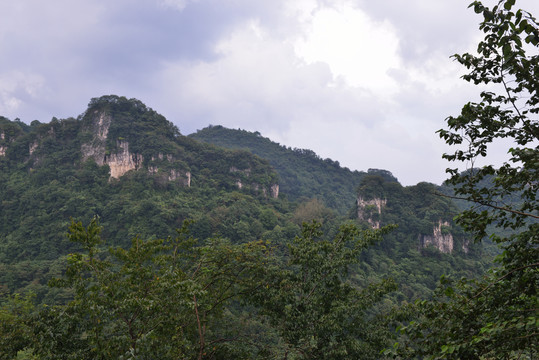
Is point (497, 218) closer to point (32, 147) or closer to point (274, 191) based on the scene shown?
point (274, 191)

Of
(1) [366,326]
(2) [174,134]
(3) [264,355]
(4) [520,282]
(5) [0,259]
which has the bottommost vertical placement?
(5) [0,259]

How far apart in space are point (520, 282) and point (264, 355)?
6002 mm

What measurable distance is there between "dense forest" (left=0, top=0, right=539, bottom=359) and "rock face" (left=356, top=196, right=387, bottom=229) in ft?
1.15

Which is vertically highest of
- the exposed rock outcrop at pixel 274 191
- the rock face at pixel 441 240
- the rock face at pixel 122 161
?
the rock face at pixel 122 161

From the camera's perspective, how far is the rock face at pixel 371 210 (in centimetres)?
5391

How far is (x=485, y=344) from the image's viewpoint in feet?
9.93

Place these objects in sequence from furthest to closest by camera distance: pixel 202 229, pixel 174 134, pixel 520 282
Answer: pixel 174 134
pixel 202 229
pixel 520 282

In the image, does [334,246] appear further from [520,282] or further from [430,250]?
[430,250]

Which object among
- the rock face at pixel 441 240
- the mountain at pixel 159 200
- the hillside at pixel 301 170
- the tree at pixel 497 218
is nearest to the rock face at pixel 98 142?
the mountain at pixel 159 200

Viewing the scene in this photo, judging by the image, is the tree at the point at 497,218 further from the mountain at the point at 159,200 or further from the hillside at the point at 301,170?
the hillside at the point at 301,170

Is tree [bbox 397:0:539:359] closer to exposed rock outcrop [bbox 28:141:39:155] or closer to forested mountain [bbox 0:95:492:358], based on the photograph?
forested mountain [bbox 0:95:492:358]

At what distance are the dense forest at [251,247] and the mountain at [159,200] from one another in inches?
10.4

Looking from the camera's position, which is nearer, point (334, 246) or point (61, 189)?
point (334, 246)

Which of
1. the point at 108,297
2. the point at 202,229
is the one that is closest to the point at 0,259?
the point at 202,229
